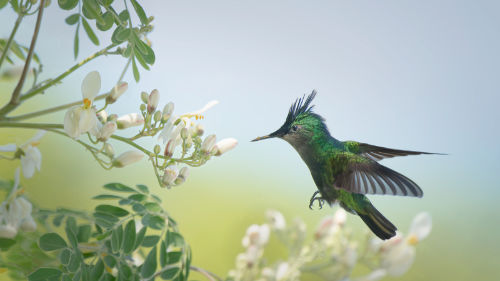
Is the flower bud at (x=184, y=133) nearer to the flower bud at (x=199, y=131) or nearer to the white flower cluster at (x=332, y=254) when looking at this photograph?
the flower bud at (x=199, y=131)

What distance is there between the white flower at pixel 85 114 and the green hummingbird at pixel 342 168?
30cm

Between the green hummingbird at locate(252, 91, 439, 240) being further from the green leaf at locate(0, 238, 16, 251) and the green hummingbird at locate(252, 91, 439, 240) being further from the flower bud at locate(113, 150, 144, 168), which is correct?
the green leaf at locate(0, 238, 16, 251)

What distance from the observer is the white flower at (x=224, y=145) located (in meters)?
0.80

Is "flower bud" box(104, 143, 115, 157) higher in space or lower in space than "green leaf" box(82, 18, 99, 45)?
lower

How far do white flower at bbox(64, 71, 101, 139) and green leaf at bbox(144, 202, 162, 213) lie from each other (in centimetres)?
20

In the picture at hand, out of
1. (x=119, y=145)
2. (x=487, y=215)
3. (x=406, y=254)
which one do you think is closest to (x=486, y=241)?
(x=487, y=215)

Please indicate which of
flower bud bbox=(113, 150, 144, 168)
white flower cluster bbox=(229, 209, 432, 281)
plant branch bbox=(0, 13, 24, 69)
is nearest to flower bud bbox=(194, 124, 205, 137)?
flower bud bbox=(113, 150, 144, 168)

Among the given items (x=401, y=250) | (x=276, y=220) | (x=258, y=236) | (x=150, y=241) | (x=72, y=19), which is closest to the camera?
(x=150, y=241)

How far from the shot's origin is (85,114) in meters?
0.67

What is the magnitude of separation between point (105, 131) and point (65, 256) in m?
0.21

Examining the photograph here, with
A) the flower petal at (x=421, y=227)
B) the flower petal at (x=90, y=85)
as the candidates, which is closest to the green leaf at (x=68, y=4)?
the flower petal at (x=90, y=85)

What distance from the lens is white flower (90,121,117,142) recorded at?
703mm

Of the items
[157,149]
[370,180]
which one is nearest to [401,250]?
[370,180]

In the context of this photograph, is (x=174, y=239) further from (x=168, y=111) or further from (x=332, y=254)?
(x=332, y=254)
